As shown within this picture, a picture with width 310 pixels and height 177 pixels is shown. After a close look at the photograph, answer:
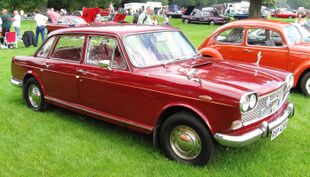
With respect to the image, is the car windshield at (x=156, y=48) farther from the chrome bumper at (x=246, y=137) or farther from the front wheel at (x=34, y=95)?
the front wheel at (x=34, y=95)

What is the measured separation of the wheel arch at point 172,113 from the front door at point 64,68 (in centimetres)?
171

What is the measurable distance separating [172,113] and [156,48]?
1.11 meters

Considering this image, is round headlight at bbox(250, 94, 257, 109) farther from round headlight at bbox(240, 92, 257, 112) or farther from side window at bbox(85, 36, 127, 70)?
side window at bbox(85, 36, 127, 70)

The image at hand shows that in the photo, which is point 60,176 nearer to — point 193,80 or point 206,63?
point 193,80

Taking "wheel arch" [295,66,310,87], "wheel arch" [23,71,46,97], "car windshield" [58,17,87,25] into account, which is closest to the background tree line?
"car windshield" [58,17,87,25]

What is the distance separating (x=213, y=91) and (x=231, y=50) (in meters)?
Result: 4.86

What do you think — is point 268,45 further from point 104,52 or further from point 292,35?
point 104,52

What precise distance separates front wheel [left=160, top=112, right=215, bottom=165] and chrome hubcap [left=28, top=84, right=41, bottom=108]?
314cm

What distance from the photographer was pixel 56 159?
4.93 meters

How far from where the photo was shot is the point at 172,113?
189 inches

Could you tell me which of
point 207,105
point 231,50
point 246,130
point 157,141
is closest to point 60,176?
point 157,141

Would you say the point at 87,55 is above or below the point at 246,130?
above

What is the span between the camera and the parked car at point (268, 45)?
8055 millimetres

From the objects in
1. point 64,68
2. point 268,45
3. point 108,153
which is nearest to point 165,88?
point 108,153
